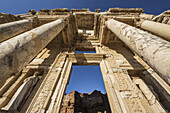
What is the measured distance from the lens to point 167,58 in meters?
1.47

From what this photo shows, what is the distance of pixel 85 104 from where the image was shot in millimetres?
11867

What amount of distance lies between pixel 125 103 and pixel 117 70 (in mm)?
1953

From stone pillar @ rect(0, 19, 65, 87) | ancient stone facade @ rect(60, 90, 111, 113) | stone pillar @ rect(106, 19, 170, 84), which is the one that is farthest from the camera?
ancient stone facade @ rect(60, 90, 111, 113)

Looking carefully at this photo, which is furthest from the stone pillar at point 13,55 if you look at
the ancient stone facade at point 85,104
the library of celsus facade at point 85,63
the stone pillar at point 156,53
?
the ancient stone facade at point 85,104

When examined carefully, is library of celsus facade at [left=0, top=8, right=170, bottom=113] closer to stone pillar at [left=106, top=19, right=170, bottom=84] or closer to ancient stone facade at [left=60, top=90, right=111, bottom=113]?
stone pillar at [left=106, top=19, right=170, bottom=84]

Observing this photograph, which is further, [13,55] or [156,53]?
[156,53]

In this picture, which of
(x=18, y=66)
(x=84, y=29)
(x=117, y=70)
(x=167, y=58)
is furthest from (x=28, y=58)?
(x=84, y=29)

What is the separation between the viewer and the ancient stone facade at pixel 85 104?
33.4ft

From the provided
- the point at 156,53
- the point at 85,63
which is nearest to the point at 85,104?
the point at 85,63


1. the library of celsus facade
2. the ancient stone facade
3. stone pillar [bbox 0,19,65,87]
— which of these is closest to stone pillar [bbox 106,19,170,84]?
the library of celsus facade

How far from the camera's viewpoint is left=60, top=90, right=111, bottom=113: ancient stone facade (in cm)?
1018

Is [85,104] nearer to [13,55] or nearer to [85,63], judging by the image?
[85,63]

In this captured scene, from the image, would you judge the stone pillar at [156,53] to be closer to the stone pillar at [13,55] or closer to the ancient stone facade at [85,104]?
the stone pillar at [13,55]

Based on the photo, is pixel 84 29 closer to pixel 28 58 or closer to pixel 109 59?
pixel 109 59
